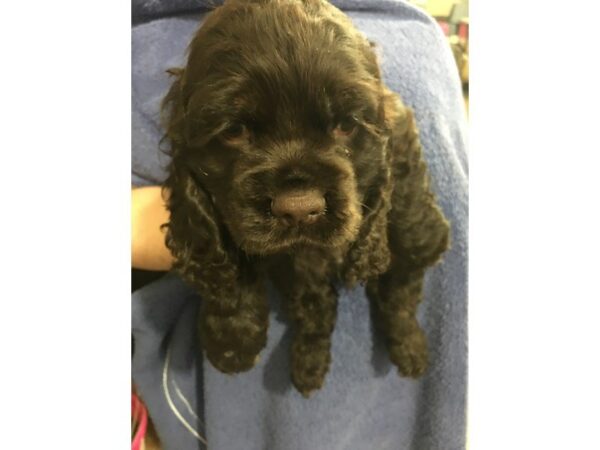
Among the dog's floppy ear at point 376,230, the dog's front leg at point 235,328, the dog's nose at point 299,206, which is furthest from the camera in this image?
the dog's front leg at point 235,328

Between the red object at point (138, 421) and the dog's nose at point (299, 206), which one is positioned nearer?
the dog's nose at point (299, 206)

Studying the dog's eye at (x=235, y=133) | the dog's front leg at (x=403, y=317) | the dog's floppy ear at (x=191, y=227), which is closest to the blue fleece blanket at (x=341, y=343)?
the dog's front leg at (x=403, y=317)

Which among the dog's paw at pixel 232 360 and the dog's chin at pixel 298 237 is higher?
the dog's chin at pixel 298 237

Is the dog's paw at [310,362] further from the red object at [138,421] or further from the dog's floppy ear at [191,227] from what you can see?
the red object at [138,421]

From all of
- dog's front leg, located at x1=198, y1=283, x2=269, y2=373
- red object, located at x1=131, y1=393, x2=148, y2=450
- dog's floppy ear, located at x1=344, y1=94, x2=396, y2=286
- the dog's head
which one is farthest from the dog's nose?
red object, located at x1=131, y1=393, x2=148, y2=450

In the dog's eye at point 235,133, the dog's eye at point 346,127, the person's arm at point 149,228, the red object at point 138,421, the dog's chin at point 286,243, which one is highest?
the dog's eye at point 346,127

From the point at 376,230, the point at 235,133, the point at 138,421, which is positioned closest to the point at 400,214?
the point at 376,230

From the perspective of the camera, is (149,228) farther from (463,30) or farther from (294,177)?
(463,30)
